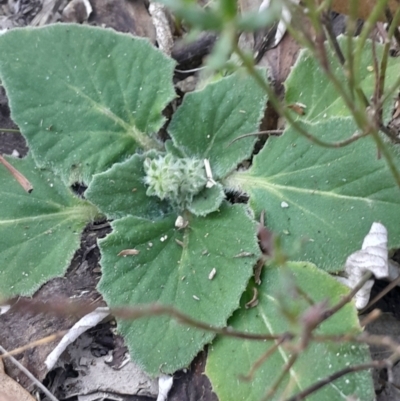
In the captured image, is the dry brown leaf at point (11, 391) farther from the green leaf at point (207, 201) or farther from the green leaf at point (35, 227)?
the green leaf at point (207, 201)

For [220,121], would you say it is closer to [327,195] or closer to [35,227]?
[327,195]

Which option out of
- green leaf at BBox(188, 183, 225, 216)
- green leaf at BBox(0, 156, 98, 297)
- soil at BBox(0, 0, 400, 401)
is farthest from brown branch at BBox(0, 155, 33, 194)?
green leaf at BBox(188, 183, 225, 216)

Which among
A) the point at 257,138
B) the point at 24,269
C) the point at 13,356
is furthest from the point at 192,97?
the point at 13,356

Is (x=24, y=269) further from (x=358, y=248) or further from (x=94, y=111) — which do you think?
(x=358, y=248)

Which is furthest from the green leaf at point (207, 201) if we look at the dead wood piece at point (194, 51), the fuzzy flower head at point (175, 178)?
the dead wood piece at point (194, 51)

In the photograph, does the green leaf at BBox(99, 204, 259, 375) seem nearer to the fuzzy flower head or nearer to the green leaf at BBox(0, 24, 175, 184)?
the fuzzy flower head

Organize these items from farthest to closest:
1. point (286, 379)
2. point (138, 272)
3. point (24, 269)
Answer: point (24, 269) → point (138, 272) → point (286, 379)
